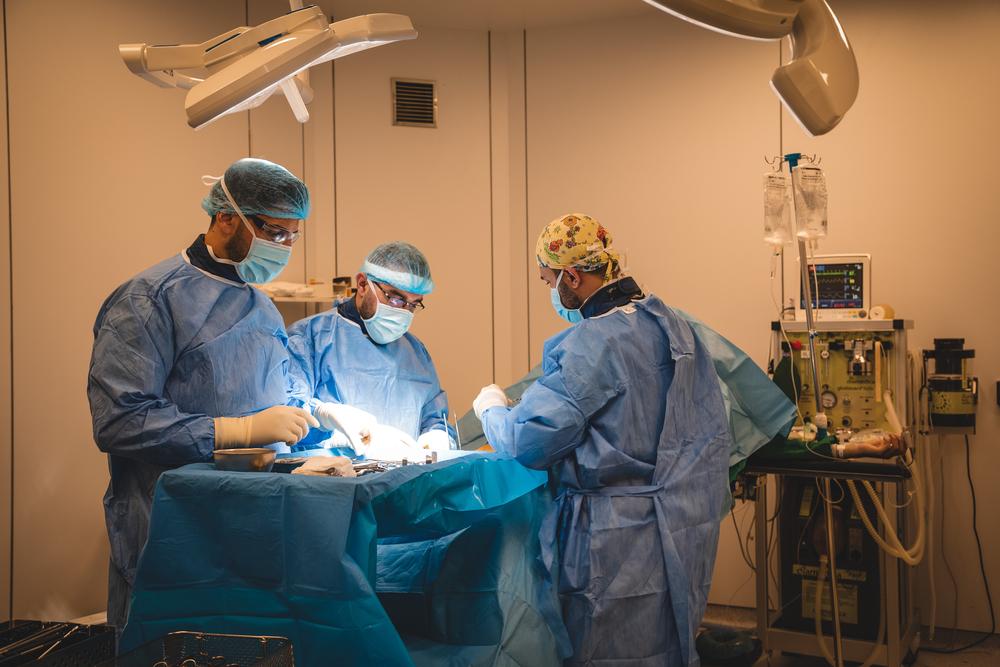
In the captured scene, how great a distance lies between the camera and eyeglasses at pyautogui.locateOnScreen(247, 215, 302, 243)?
91.1 inches

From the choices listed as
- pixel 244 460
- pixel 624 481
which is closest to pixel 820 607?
pixel 624 481

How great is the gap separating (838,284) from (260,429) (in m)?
2.63

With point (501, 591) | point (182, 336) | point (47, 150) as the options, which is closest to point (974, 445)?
point (501, 591)

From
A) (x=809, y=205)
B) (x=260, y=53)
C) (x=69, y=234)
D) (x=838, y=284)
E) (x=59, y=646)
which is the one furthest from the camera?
(x=838, y=284)

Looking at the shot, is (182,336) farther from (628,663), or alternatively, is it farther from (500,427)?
(628,663)

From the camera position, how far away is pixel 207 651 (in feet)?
5.57

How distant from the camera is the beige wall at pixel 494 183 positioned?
343 centimetres

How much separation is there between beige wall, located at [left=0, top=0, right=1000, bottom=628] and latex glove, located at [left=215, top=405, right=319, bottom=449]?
179 centimetres

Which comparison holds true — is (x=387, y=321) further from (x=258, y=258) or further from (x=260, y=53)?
(x=260, y=53)

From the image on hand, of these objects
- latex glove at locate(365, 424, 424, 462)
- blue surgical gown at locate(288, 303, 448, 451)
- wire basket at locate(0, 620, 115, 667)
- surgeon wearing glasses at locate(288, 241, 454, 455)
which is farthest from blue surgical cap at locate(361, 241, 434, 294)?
wire basket at locate(0, 620, 115, 667)

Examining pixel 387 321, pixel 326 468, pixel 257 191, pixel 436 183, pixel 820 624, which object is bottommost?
pixel 820 624

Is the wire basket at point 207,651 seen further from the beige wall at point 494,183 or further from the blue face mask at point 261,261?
the beige wall at point 494,183

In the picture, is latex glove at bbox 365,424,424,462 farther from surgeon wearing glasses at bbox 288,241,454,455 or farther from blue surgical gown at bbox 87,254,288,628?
blue surgical gown at bbox 87,254,288,628

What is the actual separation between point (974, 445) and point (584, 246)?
250 centimetres
